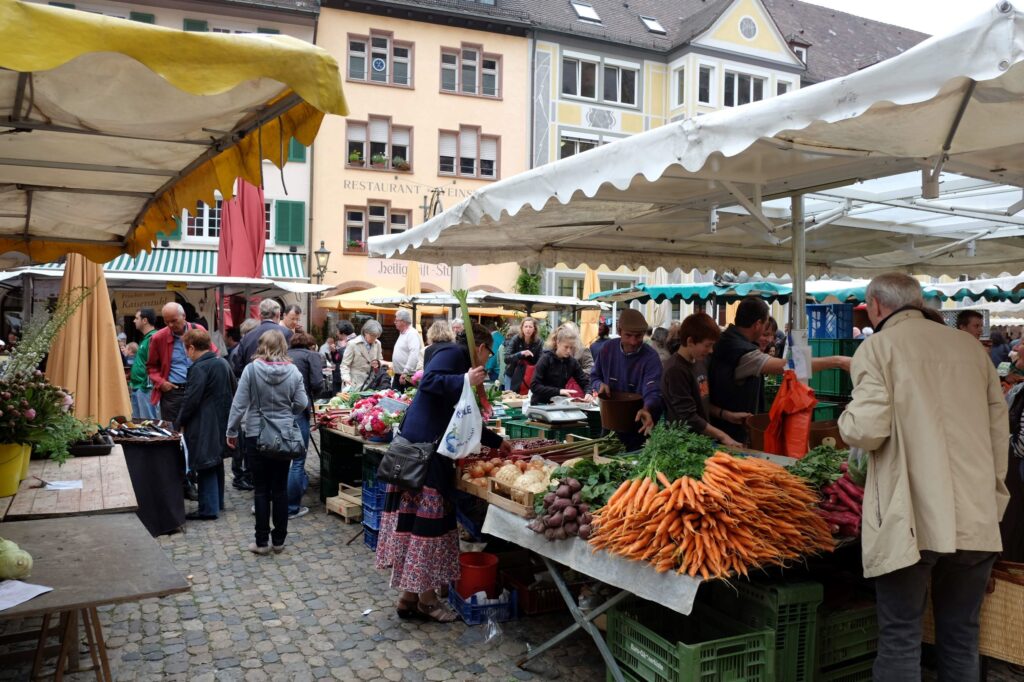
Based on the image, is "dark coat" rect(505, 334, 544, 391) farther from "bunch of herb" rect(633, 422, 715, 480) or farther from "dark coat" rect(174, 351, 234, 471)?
"bunch of herb" rect(633, 422, 715, 480)

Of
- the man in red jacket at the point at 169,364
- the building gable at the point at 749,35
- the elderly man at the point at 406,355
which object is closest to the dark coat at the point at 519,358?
the elderly man at the point at 406,355

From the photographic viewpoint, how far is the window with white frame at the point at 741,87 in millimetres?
28922

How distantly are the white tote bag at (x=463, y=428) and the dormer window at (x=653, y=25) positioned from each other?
28.2 meters

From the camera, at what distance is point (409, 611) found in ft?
16.5

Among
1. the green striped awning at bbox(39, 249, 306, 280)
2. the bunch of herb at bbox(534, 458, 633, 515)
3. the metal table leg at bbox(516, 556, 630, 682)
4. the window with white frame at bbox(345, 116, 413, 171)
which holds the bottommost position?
the metal table leg at bbox(516, 556, 630, 682)

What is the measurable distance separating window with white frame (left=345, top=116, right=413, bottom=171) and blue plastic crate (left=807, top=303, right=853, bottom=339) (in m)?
19.7

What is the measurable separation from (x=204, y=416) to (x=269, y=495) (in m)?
1.44

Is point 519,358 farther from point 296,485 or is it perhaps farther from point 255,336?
point 296,485

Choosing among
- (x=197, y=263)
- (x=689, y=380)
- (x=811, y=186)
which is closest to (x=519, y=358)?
(x=689, y=380)

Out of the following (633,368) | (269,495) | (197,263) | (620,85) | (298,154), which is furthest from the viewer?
(620,85)

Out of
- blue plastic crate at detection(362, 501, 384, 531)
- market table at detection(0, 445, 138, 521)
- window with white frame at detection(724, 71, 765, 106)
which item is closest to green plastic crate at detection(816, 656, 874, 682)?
market table at detection(0, 445, 138, 521)

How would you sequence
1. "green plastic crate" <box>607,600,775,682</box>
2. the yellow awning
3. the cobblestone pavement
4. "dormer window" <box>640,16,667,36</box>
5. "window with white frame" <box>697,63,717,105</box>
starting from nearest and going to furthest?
the yellow awning
"green plastic crate" <box>607,600,775,682</box>
the cobblestone pavement
"window with white frame" <box>697,63,717,105</box>
"dormer window" <box>640,16,667,36</box>

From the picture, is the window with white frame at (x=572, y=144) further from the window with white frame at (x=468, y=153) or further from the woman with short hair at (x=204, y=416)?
the woman with short hair at (x=204, y=416)

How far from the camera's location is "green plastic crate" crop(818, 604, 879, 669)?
147 inches
